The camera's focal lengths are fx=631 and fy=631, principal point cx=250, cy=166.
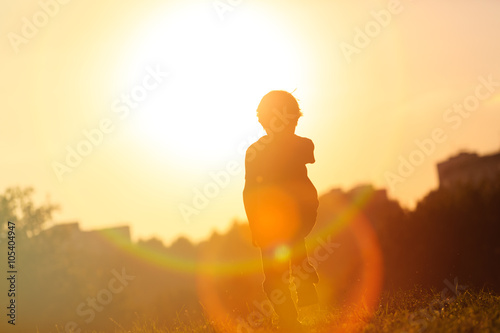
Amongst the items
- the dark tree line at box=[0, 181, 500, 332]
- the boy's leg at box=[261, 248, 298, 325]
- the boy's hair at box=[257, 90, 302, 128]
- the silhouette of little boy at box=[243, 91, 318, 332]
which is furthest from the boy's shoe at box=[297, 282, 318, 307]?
the boy's hair at box=[257, 90, 302, 128]

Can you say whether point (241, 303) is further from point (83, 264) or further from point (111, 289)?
point (83, 264)

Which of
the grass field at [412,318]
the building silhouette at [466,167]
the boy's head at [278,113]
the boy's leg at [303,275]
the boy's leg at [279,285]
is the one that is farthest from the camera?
the building silhouette at [466,167]

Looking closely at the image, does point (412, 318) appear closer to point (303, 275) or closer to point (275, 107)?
point (303, 275)

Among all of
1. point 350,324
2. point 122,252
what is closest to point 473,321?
point 350,324

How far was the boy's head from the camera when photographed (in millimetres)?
8250

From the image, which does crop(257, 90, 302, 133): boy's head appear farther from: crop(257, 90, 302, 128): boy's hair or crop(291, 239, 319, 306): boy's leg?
crop(291, 239, 319, 306): boy's leg

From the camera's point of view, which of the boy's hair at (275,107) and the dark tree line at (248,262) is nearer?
the boy's hair at (275,107)

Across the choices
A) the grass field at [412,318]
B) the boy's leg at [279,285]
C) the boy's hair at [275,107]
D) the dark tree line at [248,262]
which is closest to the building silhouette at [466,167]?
the dark tree line at [248,262]

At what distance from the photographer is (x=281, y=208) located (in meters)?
7.98

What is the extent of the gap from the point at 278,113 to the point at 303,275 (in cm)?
211

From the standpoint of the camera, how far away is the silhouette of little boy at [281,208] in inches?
313

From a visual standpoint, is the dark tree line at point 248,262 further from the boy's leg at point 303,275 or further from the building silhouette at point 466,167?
the building silhouette at point 466,167

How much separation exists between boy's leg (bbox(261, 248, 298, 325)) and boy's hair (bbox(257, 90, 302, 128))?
1.70 meters

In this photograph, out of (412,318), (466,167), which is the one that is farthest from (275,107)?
(466,167)
